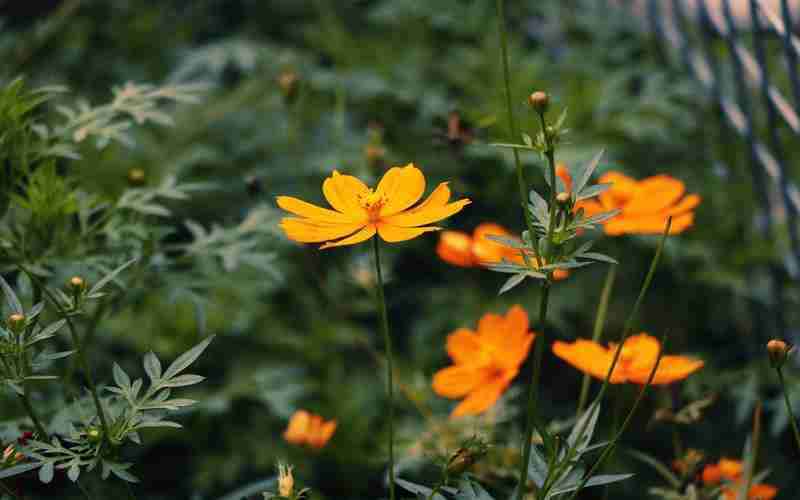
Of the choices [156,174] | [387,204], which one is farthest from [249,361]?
[387,204]

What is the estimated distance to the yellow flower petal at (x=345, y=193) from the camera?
1072 millimetres

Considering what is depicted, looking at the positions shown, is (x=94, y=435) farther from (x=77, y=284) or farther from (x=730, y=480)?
(x=730, y=480)

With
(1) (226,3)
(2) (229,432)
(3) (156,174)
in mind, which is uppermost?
(1) (226,3)

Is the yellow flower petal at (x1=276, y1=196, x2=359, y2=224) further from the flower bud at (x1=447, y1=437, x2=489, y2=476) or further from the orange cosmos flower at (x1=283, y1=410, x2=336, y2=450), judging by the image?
the orange cosmos flower at (x1=283, y1=410, x2=336, y2=450)

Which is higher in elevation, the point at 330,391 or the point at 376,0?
the point at 376,0

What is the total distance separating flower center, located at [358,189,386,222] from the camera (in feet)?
3.45

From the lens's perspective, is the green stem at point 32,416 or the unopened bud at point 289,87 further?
the unopened bud at point 289,87

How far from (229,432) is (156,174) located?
1.99 ft

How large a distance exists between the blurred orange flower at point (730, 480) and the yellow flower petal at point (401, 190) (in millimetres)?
443

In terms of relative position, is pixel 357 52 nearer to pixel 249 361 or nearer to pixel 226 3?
pixel 226 3

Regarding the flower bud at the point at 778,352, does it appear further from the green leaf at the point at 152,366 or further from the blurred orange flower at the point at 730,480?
the green leaf at the point at 152,366

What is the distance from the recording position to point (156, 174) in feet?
7.33

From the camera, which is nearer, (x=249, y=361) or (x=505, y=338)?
(x=505, y=338)

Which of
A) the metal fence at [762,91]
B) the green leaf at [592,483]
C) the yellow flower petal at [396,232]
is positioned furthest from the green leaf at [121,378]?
the metal fence at [762,91]
